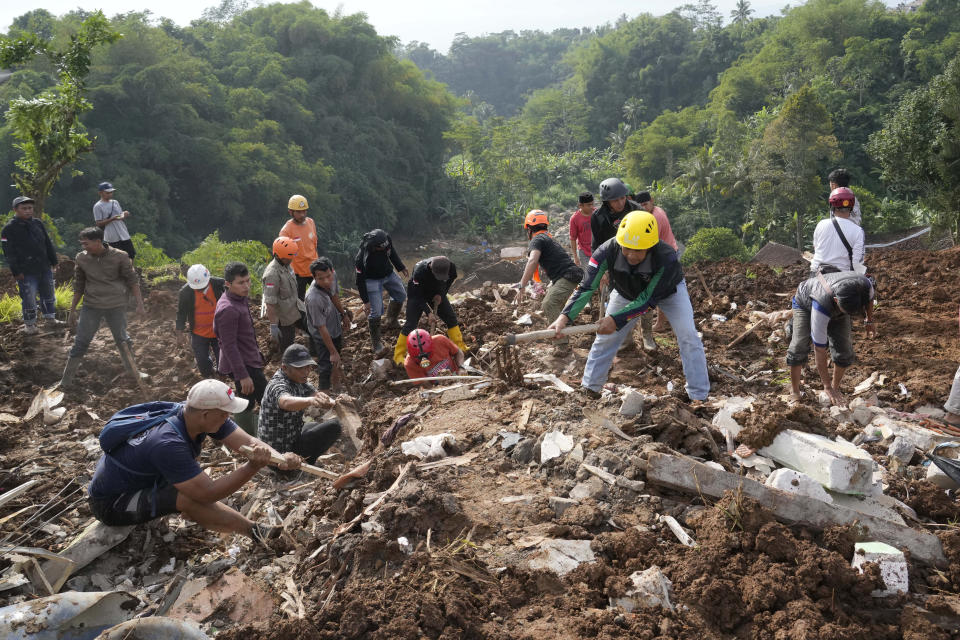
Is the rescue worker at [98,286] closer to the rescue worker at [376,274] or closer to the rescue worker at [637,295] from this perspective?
the rescue worker at [376,274]

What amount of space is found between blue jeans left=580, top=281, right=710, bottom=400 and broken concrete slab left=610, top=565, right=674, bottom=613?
242 centimetres

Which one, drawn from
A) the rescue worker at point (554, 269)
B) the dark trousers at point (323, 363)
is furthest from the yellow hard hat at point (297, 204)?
the rescue worker at point (554, 269)

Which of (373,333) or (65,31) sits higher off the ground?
(65,31)

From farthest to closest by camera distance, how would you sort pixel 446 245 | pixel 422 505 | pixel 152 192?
pixel 446 245 → pixel 152 192 → pixel 422 505

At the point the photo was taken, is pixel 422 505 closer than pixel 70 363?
Yes

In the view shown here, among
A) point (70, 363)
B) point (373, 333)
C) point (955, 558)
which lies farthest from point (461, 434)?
point (70, 363)

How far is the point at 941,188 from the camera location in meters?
19.8

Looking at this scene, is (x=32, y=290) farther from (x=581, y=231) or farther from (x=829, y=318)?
(x=829, y=318)

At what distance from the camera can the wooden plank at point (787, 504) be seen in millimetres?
3521

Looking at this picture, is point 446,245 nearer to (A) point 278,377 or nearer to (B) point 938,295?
(B) point 938,295

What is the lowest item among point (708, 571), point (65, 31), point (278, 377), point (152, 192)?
point (708, 571)

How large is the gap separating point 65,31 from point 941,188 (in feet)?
111

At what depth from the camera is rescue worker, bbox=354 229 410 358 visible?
7.81 m

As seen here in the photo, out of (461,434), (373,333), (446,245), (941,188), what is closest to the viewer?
(461,434)
